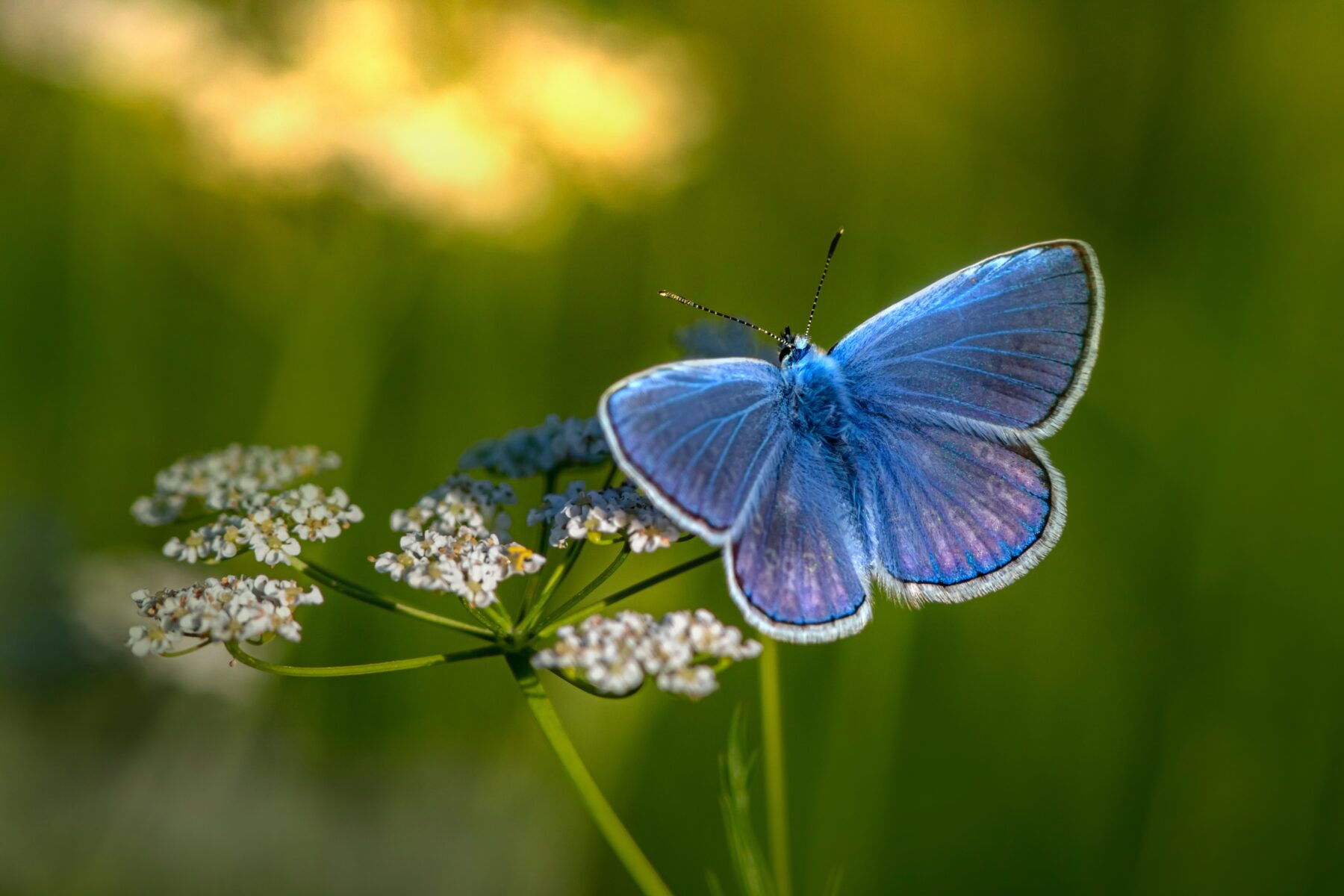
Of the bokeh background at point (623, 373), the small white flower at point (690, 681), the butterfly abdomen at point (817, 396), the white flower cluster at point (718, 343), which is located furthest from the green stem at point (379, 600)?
the bokeh background at point (623, 373)

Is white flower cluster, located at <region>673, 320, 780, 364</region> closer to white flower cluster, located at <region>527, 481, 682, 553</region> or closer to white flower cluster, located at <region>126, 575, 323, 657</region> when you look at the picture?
white flower cluster, located at <region>527, 481, 682, 553</region>

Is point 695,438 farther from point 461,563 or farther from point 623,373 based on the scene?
point 623,373

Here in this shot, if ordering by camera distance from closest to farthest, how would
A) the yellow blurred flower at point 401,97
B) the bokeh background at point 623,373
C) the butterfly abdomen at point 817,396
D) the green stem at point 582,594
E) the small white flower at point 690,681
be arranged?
the small white flower at point 690,681, the green stem at point 582,594, the butterfly abdomen at point 817,396, the bokeh background at point 623,373, the yellow blurred flower at point 401,97

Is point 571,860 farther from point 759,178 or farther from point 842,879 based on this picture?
point 759,178

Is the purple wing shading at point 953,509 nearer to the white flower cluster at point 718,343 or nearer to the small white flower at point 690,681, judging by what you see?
the white flower cluster at point 718,343

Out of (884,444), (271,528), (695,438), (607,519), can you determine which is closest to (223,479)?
(271,528)

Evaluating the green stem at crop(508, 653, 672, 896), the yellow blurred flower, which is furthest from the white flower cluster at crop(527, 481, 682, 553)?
the yellow blurred flower

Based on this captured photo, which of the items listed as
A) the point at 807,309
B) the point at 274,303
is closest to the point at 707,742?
the point at 807,309
